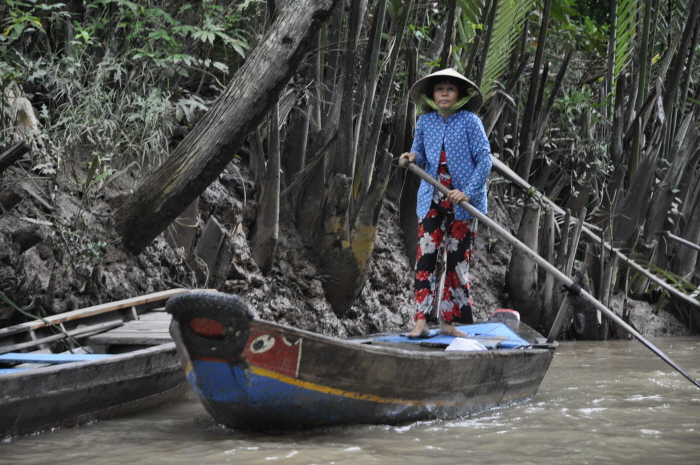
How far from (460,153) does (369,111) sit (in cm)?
190

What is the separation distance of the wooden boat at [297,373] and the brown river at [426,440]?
0.10 metres

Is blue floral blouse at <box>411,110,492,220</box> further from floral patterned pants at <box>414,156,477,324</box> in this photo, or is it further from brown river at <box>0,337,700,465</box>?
brown river at <box>0,337,700,465</box>

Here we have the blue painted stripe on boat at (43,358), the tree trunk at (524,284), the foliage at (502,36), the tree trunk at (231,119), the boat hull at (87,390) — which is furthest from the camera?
the tree trunk at (524,284)

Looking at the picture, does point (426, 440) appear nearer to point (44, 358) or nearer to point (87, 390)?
point (87, 390)

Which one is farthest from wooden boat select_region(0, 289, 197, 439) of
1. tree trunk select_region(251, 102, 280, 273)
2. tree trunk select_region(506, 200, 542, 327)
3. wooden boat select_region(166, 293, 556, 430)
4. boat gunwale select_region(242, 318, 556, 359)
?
tree trunk select_region(506, 200, 542, 327)

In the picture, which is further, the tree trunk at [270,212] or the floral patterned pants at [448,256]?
the tree trunk at [270,212]

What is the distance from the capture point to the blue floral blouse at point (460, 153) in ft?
14.3

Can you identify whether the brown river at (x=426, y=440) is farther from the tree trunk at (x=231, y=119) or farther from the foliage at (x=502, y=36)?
the foliage at (x=502, y=36)

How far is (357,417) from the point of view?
3.44 meters

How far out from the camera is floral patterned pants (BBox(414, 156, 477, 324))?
4.52 metres

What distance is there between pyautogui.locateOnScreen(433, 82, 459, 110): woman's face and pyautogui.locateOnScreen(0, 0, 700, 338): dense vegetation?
0.95 metres

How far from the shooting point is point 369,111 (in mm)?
6211

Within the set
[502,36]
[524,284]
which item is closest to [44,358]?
[502,36]

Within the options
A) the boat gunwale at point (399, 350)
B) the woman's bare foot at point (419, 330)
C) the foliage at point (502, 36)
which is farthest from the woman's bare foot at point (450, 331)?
the foliage at point (502, 36)
